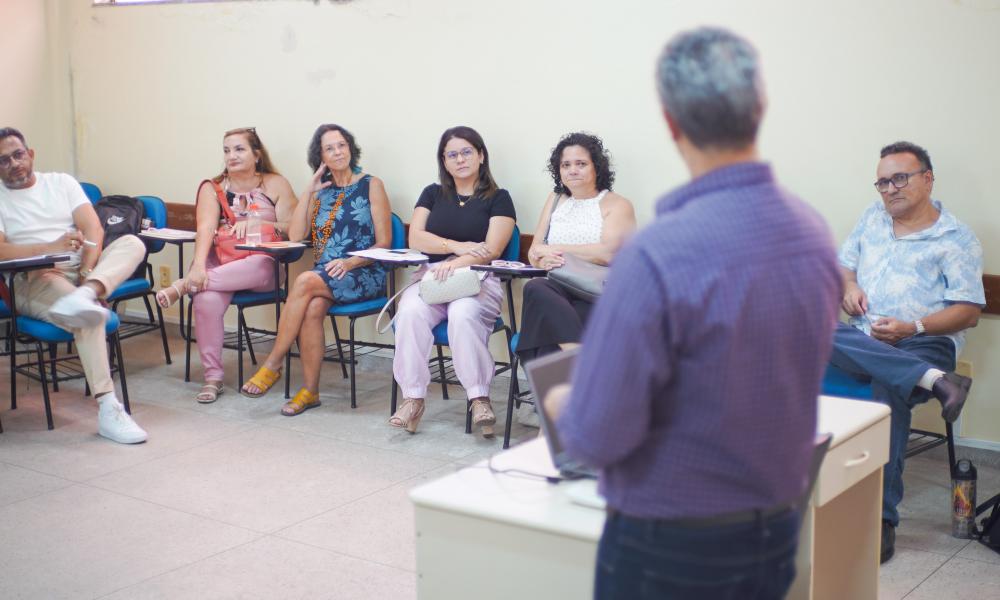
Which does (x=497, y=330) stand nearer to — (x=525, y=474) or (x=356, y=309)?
(x=356, y=309)

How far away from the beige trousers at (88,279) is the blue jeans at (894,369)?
9.98 feet

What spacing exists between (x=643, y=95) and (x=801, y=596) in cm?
284

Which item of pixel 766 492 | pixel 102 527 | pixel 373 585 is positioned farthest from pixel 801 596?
pixel 102 527

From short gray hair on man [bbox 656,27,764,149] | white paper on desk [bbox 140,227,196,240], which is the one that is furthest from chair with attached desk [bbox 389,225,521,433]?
short gray hair on man [bbox 656,27,764,149]

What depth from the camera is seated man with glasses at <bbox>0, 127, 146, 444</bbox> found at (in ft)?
14.4

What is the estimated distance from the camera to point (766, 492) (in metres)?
1.34

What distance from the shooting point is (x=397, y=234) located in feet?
16.8

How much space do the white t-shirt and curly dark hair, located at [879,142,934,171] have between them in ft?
11.9

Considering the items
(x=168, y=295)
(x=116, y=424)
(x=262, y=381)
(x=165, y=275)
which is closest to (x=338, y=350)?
(x=262, y=381)

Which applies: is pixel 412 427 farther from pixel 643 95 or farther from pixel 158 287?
pixel 158 287

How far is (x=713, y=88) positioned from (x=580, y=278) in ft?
9.10

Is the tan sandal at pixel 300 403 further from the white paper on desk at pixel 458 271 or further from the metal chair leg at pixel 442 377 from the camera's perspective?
the white paper on desk at pixel 458 271

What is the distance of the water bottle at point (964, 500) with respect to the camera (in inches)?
125

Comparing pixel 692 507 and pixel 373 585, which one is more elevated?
pixel 692 507
